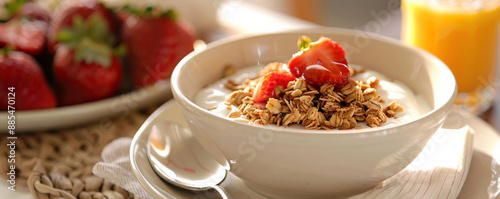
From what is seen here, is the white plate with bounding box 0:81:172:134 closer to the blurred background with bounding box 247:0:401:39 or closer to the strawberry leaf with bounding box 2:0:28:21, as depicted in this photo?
the strawberry leaf with bounding box 2:0:28:21

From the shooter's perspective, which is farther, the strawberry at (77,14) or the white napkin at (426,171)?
the strawberry at (77,14)

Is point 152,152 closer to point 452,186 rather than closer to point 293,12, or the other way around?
point 452,186

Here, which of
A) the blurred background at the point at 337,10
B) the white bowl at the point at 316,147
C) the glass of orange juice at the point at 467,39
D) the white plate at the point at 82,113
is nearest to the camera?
the white bowl at the point at 316,147

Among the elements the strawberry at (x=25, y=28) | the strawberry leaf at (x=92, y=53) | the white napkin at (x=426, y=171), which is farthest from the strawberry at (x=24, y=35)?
the white napkin at (x=426, y=171)

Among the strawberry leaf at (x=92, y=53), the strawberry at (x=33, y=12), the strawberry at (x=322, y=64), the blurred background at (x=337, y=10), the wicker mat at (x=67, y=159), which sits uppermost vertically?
the strawberry at (x=322, y=64)

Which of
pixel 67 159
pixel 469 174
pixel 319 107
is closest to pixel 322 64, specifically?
pixel 319 107

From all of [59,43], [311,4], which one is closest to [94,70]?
[59,43]

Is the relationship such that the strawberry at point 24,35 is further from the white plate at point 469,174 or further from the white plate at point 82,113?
the white plate at point 469,174

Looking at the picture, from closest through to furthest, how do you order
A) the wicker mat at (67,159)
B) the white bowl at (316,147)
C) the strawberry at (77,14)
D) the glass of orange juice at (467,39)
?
the white bowl at (316,147) → the wicker mat at (67,159) → the glass of orange juice at (467,39) → the strawberry at (77,14)

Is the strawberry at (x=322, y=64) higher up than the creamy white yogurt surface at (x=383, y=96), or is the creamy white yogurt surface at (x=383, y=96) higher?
the strawberry at (x=322, y=64)
